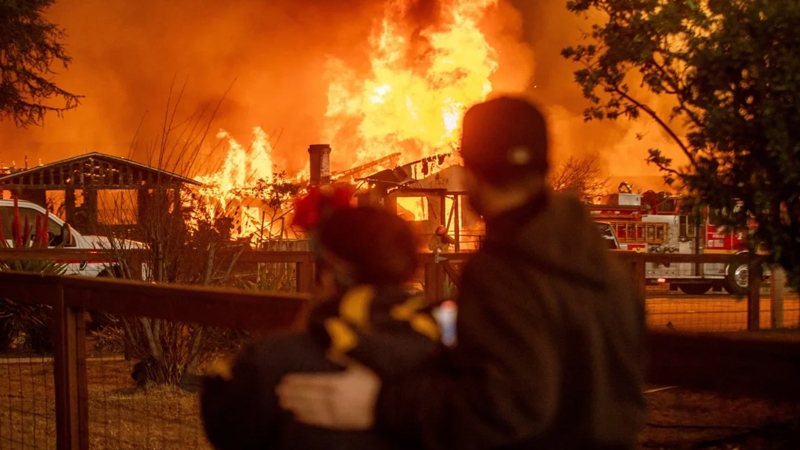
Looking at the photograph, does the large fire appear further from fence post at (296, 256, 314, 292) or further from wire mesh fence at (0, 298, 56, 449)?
fence post at (296, 256, 314, 292)

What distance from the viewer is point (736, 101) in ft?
21.6

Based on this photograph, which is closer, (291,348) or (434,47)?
(291,348)

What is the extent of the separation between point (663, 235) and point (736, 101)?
2262 centimetres

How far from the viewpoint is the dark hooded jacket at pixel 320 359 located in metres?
1.66

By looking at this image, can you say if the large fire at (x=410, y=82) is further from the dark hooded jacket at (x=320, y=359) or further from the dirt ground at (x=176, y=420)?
the dark hooded jacket at (x=320, y=359)

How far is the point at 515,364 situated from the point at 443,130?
55015mm

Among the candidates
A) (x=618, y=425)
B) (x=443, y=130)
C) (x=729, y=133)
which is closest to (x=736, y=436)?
(x=729, y=133)

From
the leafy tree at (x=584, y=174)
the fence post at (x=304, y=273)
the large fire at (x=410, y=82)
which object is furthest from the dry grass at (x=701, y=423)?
the large fire at (x=410, y=82)

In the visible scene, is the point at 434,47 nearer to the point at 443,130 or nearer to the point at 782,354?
the point at 443,130

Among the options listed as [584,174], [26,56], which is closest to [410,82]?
[584,174]

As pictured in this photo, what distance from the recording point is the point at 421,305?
1.79 m

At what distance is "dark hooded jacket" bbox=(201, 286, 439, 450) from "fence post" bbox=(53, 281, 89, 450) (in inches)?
104

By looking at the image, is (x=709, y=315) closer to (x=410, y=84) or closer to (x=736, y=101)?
(x=736, y=101)

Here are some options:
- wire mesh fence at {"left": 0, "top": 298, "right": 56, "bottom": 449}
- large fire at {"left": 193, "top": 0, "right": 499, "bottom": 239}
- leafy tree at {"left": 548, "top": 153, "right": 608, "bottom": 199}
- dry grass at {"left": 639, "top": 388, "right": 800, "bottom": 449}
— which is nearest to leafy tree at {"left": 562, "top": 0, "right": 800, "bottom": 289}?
dry grass at {"left": 639, "top": 388, "right": 800, "bottom": 449}
